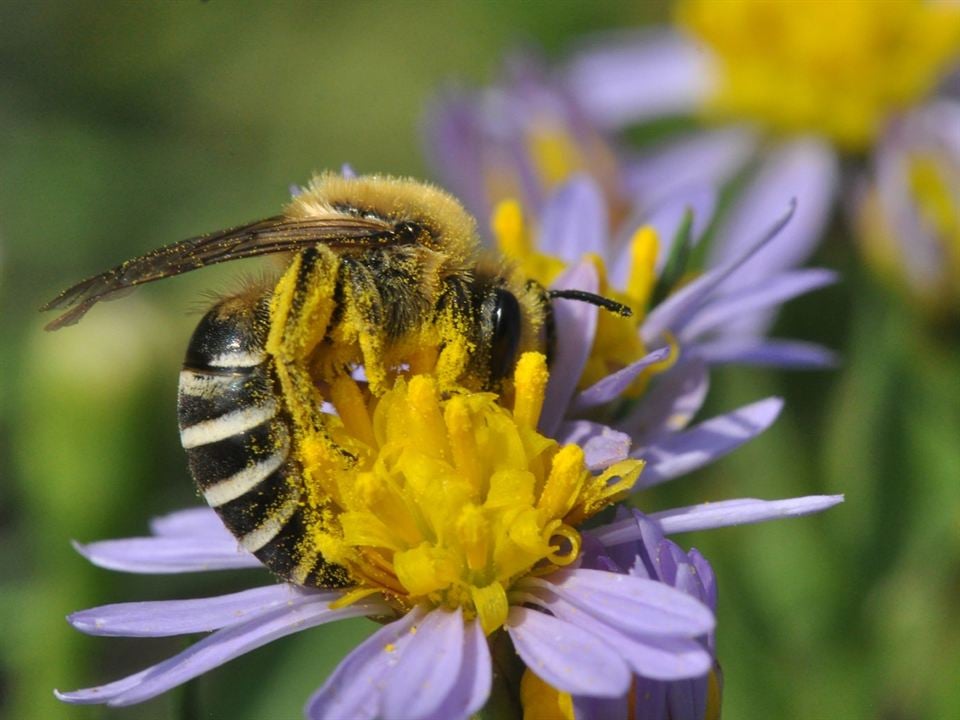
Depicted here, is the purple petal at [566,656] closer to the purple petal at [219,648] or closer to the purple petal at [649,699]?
the purple petal at [649,699]

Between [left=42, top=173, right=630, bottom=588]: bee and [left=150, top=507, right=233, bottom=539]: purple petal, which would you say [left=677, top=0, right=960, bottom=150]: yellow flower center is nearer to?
[left=42, top=173, right=630, bottom=588]: bee

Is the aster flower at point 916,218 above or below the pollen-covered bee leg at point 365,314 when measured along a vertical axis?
below

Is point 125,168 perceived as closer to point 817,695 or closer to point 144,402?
point 144,402

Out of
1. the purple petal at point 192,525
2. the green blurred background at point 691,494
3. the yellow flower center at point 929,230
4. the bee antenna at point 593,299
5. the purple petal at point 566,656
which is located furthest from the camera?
the yellow flower center at point 929,230

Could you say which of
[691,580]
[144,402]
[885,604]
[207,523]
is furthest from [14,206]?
[691,580]

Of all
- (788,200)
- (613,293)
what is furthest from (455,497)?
(788,200)

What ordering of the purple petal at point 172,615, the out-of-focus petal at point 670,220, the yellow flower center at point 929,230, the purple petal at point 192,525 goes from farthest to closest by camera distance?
the yellow flower center at point 929,230, the out-of-focus petal at point 670,220, the purple petal at point 192,525, the purple petal at point 172,615

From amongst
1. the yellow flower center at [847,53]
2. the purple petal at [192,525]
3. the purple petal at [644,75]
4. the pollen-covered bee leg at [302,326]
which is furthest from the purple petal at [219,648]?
the purple petal at [644,75]

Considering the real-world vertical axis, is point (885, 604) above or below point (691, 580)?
below

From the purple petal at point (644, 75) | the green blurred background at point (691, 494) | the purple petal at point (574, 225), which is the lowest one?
the green blurred background at point (691, 494)
